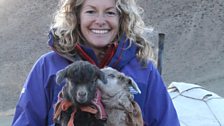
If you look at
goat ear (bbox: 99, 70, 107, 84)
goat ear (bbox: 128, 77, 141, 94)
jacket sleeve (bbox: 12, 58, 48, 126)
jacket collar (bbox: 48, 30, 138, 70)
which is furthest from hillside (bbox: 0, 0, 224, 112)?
goat ear (bbox: 99, 70, 107, 84)

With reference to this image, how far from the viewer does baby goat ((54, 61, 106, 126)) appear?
2.82 m

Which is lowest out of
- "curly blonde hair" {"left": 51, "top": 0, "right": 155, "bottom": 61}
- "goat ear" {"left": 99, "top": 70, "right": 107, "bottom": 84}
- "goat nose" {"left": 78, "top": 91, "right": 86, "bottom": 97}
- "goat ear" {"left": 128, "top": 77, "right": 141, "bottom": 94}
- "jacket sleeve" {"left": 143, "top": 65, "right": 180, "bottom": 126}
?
"jacket sleeve" {"left": 143, "top": 65, "right": 180, "bottom": 126}

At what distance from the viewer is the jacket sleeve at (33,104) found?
3.27 meters

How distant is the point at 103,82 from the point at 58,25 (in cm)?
79

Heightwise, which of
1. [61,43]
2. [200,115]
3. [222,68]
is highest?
[61,43]

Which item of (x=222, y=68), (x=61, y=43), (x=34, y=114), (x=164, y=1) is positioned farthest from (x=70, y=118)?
(x=164, y=1)

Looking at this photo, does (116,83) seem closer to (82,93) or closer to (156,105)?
(82,93)

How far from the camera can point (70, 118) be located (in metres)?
2.89

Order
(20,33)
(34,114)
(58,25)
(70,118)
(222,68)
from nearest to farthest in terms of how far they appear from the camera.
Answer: (70,118) < (34,114) < (58,25) < (222,68) < (20,33)

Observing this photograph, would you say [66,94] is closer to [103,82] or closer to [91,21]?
[103,82]

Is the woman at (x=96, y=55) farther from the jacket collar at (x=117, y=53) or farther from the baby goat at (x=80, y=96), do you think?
the baby goat at (x=80, y=96)

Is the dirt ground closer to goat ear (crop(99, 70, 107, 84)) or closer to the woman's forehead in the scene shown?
the woman's forehead

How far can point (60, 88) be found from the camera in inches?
128

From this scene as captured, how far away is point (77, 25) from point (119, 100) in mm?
767
